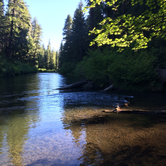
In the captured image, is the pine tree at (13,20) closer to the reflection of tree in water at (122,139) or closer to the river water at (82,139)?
the river water at (82,139)

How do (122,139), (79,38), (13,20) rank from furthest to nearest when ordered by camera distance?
(79,38) < (13,20) < (122,139)

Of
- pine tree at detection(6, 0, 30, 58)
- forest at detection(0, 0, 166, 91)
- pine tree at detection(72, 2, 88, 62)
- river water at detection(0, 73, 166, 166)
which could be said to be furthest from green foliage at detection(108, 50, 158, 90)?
pine tree at detection(6, 0, 30, 58)

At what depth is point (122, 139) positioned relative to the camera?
472cm

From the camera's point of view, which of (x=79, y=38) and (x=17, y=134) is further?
(x=79, y=38)

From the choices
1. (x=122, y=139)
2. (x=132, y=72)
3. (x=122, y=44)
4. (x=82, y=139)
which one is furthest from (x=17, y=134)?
(x=132, y=72)

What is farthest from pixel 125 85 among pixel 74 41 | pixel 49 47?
pixel 49 47

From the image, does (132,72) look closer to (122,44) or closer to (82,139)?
(122,44)

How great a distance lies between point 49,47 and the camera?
12756 cm

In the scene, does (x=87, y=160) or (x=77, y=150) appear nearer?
(x=87, y=160)

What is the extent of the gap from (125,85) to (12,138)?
11.7m

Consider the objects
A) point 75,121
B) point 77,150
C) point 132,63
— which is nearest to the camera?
point 77,150

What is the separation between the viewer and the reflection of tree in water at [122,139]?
3.67 m

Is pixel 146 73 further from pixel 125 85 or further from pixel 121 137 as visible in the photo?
pixel 121 137

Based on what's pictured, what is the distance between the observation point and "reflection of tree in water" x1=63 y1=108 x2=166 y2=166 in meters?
3.67
